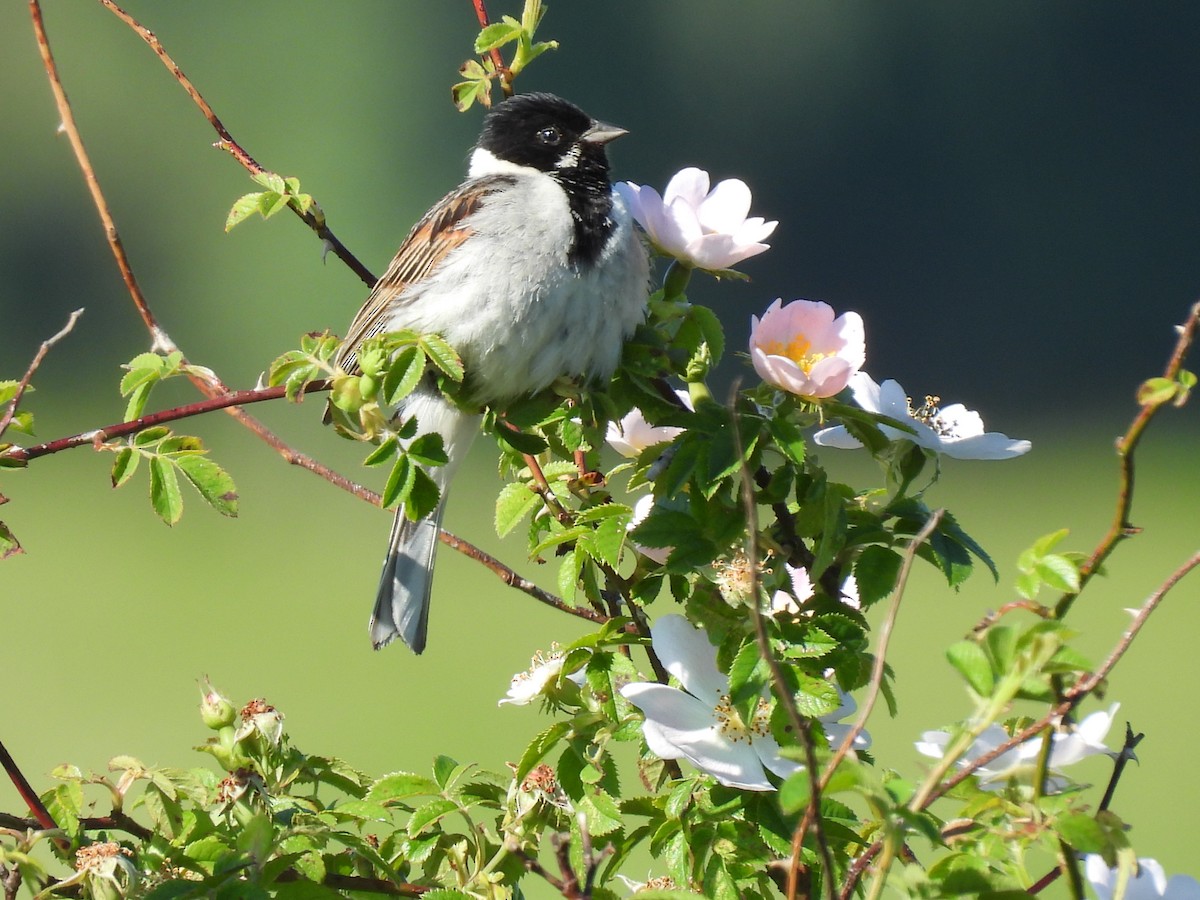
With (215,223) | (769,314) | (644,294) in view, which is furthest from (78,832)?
(215,223)

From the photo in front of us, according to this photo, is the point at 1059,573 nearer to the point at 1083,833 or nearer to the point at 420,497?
the point at 1083,833

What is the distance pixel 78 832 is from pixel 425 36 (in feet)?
51.6

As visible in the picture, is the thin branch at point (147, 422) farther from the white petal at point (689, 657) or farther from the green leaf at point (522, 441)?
the white petal at point (689, 657)

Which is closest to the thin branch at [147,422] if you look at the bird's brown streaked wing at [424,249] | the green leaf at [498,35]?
the green leaf at [498,35]

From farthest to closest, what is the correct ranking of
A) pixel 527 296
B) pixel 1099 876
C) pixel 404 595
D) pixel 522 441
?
pixel 404 595, pixel 527 296, pixel 522 441, pixel 1099 876

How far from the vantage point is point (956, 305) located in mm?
16188

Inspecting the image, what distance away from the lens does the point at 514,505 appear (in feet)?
4.18

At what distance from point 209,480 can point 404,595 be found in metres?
0.63

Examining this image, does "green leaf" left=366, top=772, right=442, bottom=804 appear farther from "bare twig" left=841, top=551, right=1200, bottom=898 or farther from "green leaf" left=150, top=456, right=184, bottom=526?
"bare twig" left=841, top=551, right=1200, bottom=898

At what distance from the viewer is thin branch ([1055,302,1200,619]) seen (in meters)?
0.79

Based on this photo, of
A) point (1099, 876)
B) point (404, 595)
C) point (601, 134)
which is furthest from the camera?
point (601, 134)

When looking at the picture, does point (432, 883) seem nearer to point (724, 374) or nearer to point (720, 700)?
point (720, 700)

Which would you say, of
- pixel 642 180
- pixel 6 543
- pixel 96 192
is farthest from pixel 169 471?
pixel 642 180

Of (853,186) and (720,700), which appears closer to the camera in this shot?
(720,700)
